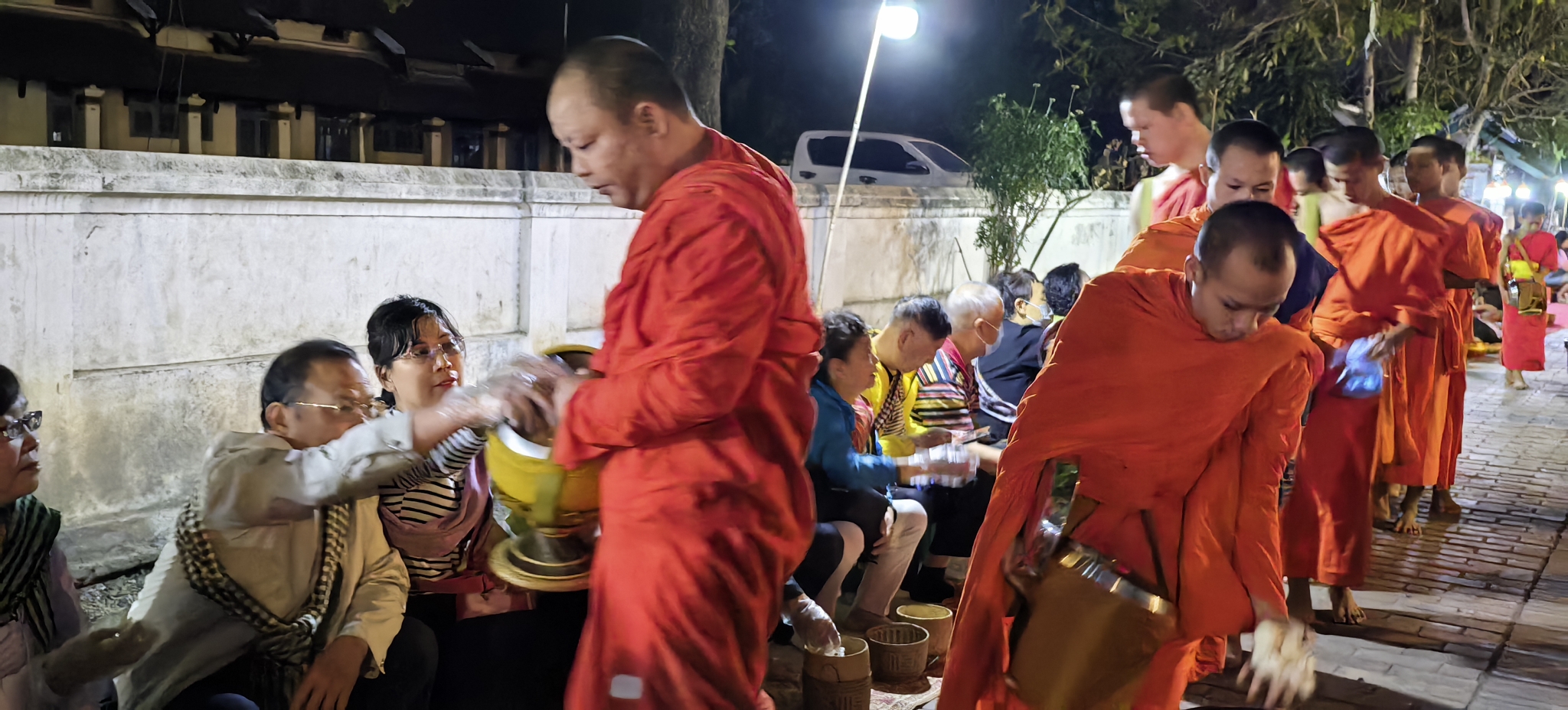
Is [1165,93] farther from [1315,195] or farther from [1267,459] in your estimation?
[1267,459]

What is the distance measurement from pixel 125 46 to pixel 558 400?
937 centimetres

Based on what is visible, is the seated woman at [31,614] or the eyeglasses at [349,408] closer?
the seated woman at [31,614]

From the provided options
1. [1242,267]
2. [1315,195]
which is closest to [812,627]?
[1242,267]

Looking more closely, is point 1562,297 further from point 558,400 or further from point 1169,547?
point 558,400

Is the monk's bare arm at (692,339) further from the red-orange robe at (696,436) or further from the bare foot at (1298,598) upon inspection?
the bare foot at (1298,598)

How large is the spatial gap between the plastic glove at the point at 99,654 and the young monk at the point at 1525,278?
30.2ft

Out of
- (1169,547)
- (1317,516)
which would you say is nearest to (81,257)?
(1169,547)

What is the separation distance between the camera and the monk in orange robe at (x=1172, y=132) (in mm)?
4559

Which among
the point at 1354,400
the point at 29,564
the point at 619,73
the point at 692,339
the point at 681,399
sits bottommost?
the point at 29,564

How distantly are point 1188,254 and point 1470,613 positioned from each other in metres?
2.54

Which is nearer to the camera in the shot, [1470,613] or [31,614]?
[31,614]

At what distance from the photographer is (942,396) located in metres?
5.12

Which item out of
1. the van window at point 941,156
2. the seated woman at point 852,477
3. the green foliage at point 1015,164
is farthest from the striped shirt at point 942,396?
the van window at point 941,156

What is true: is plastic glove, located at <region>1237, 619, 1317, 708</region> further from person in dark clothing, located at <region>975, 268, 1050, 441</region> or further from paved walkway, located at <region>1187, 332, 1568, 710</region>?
person in dark clothing, located at <region>975, 268, 1050, 441</region>
